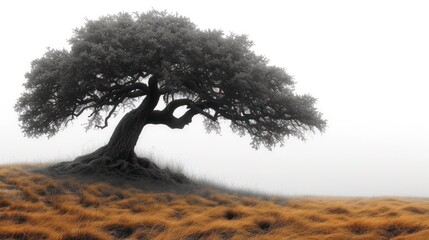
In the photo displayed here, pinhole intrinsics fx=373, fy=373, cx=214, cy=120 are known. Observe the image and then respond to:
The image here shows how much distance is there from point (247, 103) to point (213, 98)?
4.33 feet

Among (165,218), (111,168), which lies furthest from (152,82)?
(165,218)

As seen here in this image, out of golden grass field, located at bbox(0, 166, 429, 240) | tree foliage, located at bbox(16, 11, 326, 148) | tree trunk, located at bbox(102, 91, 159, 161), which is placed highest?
tree foliage, located at bbox(16, 11, 326, 148)

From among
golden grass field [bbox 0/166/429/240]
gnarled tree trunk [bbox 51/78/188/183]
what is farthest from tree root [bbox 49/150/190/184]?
golden grass field [bbox 0/166/429/240]

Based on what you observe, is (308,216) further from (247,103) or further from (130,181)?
(130,181)

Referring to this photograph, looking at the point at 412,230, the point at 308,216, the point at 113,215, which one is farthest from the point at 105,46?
the point at 412,230

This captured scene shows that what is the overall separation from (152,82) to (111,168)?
352cm

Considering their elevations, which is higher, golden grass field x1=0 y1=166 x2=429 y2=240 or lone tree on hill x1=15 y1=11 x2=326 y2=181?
lone tree on hill x1=15 y1=11 x2=326 y2=181

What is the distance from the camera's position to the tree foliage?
41.4ft

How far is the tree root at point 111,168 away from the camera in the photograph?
43.8 ft

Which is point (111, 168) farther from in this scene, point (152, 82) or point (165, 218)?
point (165, 218)

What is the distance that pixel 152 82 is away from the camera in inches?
555

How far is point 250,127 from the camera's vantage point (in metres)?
15.5

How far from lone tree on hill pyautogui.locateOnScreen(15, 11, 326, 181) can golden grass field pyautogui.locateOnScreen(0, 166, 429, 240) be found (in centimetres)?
311

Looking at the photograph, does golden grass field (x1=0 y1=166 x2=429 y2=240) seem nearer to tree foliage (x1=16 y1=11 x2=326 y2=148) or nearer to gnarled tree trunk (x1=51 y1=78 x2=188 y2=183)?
gnarled tree trunk (x1=51 y1=78 x2=188 y2=183)
